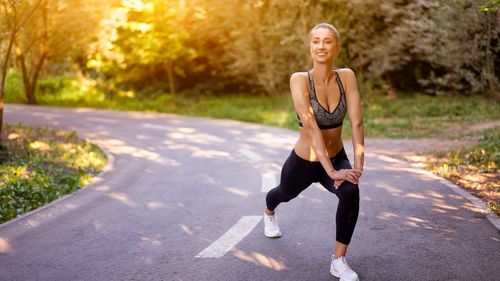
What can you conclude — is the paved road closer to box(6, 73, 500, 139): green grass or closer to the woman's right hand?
the woman's right hand

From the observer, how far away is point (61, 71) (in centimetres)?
2848

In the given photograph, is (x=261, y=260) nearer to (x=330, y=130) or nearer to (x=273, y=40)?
(x=330, y=130)

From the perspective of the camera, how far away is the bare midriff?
4.52 m

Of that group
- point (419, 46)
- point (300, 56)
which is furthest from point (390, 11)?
point (300, 56)

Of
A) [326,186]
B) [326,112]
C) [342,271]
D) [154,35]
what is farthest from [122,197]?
[154,35]

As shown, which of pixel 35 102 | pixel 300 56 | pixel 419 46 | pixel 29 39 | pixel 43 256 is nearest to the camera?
pixel 43 256

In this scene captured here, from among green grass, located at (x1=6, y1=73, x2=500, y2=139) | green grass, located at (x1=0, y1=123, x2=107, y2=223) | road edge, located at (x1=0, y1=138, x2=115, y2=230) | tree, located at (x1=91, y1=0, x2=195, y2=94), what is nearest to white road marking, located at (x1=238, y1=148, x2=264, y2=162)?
road edge, located at (x1=0, y1=138, x2=115, y2=230)

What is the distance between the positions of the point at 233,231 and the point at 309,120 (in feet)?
6.48

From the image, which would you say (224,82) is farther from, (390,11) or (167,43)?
(390,11)

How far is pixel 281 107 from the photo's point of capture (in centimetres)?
2166

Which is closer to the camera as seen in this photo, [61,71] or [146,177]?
[146,177]

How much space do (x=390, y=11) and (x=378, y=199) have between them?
406 inches

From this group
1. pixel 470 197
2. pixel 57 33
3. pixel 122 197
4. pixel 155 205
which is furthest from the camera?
pixel 57 33

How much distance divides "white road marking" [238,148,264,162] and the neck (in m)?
6.25
